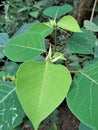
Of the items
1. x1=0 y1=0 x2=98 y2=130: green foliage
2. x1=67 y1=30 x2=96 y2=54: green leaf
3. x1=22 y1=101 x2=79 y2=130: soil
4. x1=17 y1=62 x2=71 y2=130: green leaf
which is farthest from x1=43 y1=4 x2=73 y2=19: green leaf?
x1=22 y1=101 x2=79 y2=130: soil

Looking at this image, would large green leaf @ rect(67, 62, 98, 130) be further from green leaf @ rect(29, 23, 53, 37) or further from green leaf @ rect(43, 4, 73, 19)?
green leaf @ rect(43, 4, 73, 19)

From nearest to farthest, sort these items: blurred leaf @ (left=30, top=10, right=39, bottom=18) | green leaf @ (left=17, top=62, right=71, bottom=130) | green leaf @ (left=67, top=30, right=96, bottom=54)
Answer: green leaf @ (left=17, top=62, right=71, bottom=130), green leaf @ (left=67, top=30, right=96, bottom=54), blurred leaf @ (left=30, top=10, right=39, bottom=18)

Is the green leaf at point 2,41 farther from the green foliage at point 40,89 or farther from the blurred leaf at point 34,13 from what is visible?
the blurred leaf at point 34,13

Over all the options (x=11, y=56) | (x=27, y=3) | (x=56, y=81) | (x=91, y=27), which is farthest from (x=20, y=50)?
(x=27, y=3)

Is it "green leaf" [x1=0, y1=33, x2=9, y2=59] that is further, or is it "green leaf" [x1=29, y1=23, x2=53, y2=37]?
"green leaf" [x1=0, y1=33, x2=9, y2=59]

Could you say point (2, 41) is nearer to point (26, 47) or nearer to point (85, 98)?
point (26, 47)

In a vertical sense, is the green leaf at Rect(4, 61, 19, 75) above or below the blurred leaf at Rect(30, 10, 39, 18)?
above

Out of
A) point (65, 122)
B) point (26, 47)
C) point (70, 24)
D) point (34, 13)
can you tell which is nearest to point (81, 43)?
point (70, 24)
